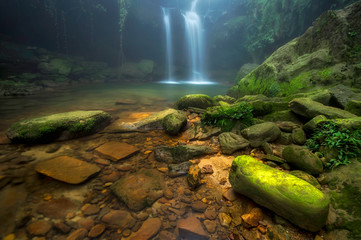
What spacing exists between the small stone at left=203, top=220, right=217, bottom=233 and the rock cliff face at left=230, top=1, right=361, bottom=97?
5.49 m

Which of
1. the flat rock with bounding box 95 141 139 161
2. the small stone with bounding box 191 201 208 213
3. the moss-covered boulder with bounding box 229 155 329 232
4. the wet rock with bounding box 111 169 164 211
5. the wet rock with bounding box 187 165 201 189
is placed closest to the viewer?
the moss-covered boulder with bounding box 229 155 329 232

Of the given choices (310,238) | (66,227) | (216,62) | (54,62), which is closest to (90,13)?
(54,62)

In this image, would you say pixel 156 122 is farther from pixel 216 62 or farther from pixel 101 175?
pixel 216 62

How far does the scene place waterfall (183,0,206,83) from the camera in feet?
90.0

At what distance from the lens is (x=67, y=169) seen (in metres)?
2.84

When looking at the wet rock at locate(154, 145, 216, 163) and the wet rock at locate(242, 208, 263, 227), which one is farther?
the wet rock at locate(154, 145, 216, 163)

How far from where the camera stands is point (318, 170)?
2.23m

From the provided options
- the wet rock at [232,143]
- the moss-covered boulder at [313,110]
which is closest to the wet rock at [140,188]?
the wet rock at [232,143]

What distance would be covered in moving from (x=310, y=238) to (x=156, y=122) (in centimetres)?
414

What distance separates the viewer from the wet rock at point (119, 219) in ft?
6.48

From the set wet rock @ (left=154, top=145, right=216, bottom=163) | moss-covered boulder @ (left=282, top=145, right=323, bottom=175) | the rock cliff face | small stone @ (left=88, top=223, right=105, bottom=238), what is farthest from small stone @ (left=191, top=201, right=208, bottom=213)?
the rock cliff face

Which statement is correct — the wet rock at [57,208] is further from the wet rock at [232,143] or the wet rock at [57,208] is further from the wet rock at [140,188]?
the wet rock at [232,143]

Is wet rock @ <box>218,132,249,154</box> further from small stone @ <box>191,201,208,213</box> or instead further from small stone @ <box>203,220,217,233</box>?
small stone @ <box>203,220,217,233</box>

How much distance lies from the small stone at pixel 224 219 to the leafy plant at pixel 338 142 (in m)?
1.62
